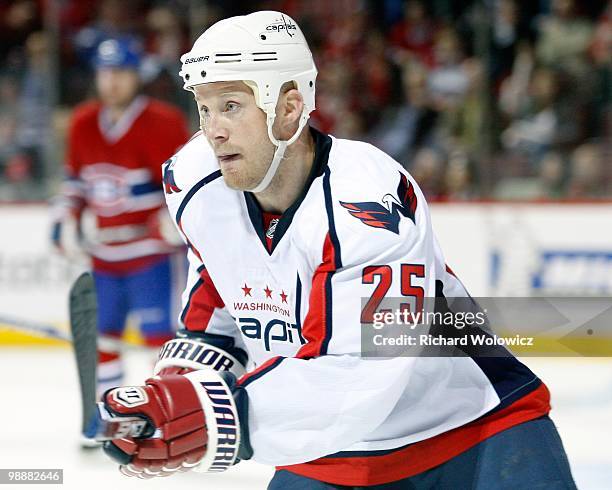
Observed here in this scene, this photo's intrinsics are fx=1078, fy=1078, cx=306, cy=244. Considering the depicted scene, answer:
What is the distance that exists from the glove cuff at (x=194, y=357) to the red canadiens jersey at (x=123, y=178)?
94.5 inches

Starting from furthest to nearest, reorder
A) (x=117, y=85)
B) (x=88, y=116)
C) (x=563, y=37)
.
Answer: (x=563, y=37) < (x=88, y=116) < (x=117, y=85)

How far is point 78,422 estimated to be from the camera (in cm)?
404

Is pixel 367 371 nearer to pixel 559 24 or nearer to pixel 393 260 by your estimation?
pixel 393 260

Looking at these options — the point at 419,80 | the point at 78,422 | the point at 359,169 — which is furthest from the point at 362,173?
the point at 419,80

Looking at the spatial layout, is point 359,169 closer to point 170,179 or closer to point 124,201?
point 170,179

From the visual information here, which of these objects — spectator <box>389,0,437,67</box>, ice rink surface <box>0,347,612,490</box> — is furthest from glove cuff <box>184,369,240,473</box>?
spectator <box>389,0,437,67</box>

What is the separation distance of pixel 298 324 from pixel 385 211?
0.89 feet

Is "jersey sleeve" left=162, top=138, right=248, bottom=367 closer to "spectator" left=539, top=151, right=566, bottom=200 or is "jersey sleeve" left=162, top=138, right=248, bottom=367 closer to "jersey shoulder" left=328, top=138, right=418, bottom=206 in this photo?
"jersey shoulder" left=328, top=138, right=418, bottom=206

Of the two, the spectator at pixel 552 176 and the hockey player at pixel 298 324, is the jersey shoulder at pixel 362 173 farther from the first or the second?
the spectator at pixel 552 176

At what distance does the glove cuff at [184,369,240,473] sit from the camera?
1.47 m

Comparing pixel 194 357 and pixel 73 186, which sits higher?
pixel 194 357

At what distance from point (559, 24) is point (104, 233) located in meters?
2.75

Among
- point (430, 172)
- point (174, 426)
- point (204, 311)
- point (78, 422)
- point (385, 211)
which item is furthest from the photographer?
point (430, 172)

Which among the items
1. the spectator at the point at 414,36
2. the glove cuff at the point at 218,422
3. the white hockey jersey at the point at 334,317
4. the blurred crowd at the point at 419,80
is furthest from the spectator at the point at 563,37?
the glove cuff at the point at 218,422
